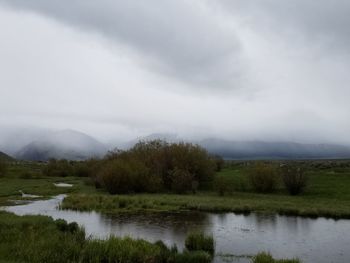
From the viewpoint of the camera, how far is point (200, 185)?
72562 millimetres

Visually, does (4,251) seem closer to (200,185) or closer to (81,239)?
(81,239)

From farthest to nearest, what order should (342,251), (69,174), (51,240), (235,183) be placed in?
(69,174)
(235,183)
(342,251)
(51,240)

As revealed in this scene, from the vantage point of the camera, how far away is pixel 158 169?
70.6 m

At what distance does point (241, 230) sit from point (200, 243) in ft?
29.4

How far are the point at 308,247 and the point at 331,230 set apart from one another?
307 inches

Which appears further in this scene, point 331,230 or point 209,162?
point 209,162

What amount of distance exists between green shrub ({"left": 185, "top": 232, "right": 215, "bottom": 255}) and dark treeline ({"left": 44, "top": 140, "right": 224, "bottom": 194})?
36252 millimetres

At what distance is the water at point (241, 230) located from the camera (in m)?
27.2

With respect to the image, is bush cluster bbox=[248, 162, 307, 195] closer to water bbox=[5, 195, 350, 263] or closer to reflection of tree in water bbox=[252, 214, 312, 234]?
reflection of tree in water bbox=[252, 214, 312, 234]

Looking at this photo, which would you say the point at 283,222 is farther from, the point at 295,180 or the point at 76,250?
the point at 76,250

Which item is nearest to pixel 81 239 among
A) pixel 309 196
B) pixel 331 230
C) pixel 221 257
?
pixel 221 257

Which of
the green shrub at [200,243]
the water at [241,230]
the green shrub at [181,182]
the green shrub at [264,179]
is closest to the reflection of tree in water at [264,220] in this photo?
the water at [241,230]

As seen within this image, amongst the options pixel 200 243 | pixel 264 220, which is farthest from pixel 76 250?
pixel 264 220

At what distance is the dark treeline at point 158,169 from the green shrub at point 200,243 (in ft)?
119
